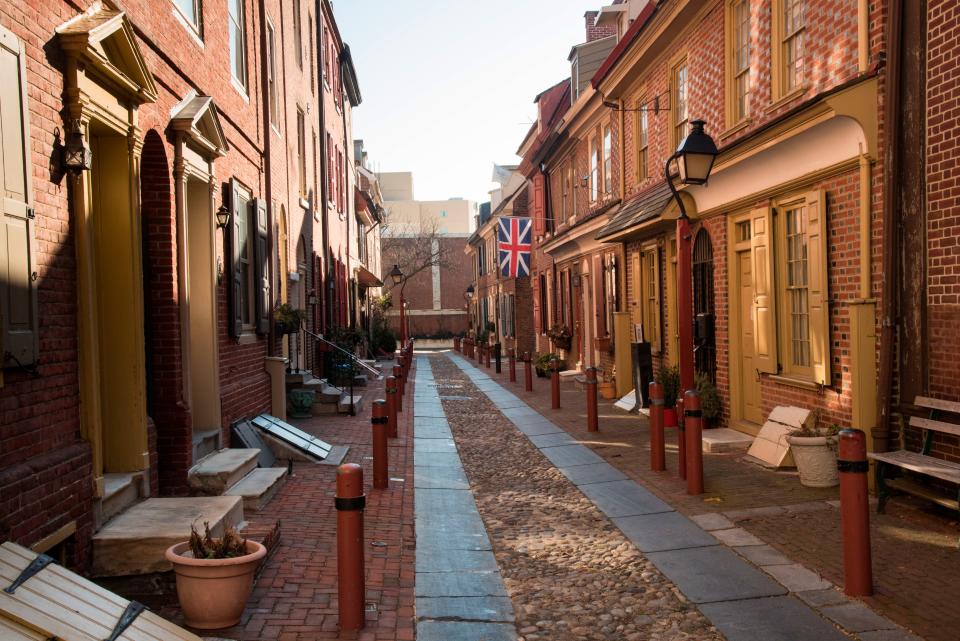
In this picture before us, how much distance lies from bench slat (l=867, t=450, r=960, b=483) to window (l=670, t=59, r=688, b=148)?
7.36 metres

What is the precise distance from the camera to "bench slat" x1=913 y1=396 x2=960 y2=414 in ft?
21.5

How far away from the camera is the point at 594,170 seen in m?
19.0

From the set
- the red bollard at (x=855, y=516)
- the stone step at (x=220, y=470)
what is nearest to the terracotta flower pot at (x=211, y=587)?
the stone step at (x=220, y=470)

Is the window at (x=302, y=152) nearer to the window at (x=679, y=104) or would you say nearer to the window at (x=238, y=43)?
the window at (x=238, y=43)

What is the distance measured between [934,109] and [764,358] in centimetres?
394

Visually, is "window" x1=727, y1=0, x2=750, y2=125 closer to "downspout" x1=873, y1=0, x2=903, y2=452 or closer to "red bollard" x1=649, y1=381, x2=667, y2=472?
"downspout" x1=873, y1=0, x2=903, y2=452

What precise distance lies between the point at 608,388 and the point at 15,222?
1309cm

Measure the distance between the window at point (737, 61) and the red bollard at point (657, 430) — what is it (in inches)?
159

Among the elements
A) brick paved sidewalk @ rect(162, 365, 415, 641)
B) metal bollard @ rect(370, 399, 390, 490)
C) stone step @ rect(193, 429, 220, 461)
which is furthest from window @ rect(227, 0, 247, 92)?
brick paved sidewalk @ rect(162, 365, 415, 641)

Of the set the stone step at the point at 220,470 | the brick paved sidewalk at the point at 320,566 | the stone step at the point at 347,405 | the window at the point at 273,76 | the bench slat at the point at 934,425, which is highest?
the window at the point at 273,76

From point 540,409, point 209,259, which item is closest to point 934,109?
point 209,259

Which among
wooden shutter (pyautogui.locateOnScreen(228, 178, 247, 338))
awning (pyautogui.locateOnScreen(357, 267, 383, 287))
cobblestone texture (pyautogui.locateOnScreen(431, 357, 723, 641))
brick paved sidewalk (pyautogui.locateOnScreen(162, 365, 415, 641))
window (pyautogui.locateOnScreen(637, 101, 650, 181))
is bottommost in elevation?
cobblestone texture (pyautogui.locateOnScreen(431, 357, 723, 641))

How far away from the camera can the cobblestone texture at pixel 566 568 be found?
4.78 meters

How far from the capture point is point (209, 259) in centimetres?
880
